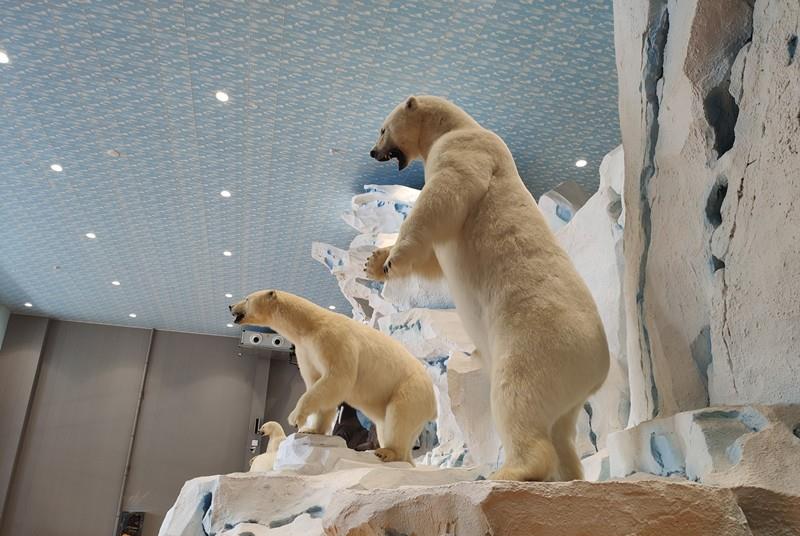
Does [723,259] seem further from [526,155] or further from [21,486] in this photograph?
[21,486]

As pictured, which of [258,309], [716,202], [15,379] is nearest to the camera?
[716,202]

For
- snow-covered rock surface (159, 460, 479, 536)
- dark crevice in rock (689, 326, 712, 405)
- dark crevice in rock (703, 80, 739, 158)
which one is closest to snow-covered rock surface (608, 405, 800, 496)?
dark crevice in rock (689, 326, 712, 405)

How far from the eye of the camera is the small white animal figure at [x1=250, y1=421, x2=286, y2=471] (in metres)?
4.84

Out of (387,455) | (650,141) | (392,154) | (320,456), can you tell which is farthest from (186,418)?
(650,141)

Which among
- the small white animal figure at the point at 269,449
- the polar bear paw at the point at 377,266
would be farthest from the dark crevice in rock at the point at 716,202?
the small white animal figure at the point at 269,449

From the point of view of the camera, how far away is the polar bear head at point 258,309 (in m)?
3.28

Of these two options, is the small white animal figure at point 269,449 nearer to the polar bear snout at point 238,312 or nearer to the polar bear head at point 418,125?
the polar bear snout at point 238,312

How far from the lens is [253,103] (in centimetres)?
529

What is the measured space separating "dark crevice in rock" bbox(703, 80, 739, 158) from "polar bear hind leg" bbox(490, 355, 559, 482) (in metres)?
0.84

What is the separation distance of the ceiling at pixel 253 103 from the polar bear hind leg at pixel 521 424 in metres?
3.38

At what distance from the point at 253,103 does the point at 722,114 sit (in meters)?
4.34

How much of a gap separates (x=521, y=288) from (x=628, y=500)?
1.96 ft

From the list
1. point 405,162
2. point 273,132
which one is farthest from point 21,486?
point 405,162

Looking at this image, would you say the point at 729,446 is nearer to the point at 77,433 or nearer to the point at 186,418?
the point at 186,418
